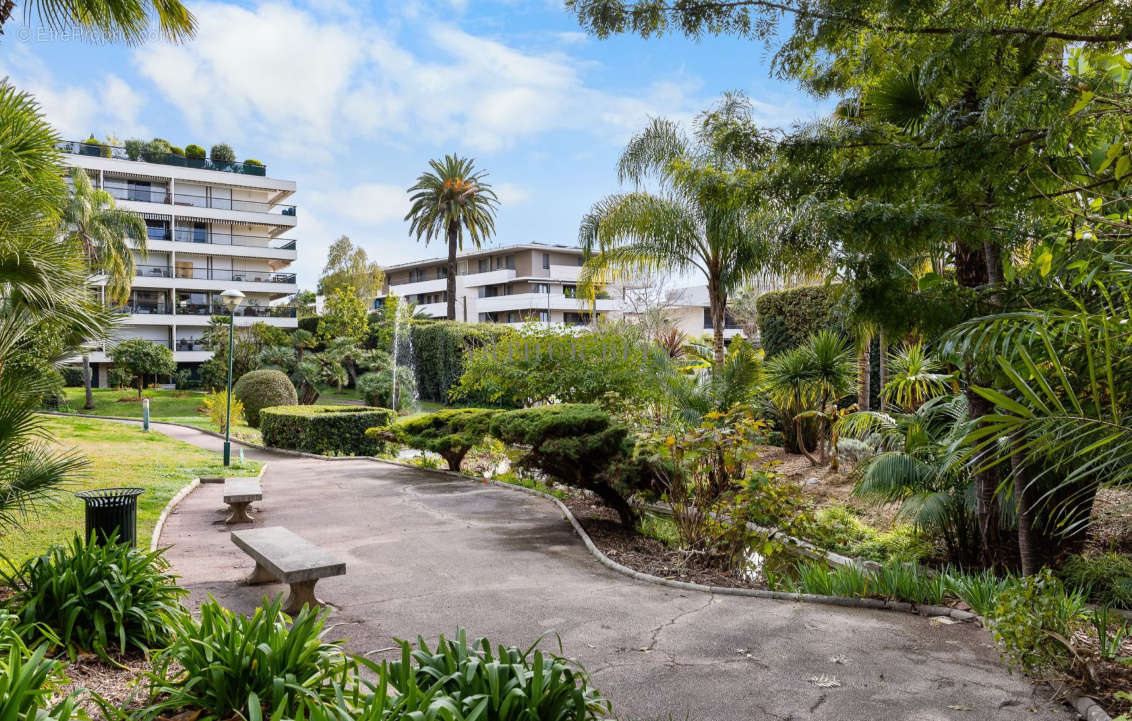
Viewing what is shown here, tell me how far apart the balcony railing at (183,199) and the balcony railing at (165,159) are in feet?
5.89

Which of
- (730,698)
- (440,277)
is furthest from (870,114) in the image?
(440,277)

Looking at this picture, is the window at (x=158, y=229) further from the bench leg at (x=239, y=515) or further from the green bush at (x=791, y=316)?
the bench leg at (x=239, y=515)

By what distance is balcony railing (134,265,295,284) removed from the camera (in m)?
46.8

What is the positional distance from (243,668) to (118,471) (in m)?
10.5

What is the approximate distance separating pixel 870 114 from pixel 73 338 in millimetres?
7326

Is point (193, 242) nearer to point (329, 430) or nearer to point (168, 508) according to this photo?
point (329, 430)

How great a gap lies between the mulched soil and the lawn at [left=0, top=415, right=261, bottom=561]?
4942 millimetres

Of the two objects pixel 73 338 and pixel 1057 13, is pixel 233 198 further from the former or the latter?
pixel 1057 13

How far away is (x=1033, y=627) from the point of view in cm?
401

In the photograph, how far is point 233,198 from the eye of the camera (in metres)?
51.6

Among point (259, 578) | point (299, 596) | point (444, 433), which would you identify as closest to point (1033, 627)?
point (299, 596)

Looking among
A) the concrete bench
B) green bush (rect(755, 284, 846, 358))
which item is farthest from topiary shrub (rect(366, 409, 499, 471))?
green bush (rect(755, 284, 846, 358))

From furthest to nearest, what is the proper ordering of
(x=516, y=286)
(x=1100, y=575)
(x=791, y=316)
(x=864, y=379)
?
(x=516, y=286)
(x=791, y=316)
(x=864, y=379)
(x=1100, y=575)

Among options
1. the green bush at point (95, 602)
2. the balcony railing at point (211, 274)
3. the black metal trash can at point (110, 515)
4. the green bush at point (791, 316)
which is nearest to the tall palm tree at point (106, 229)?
the balcony railing at point (211, 274)
